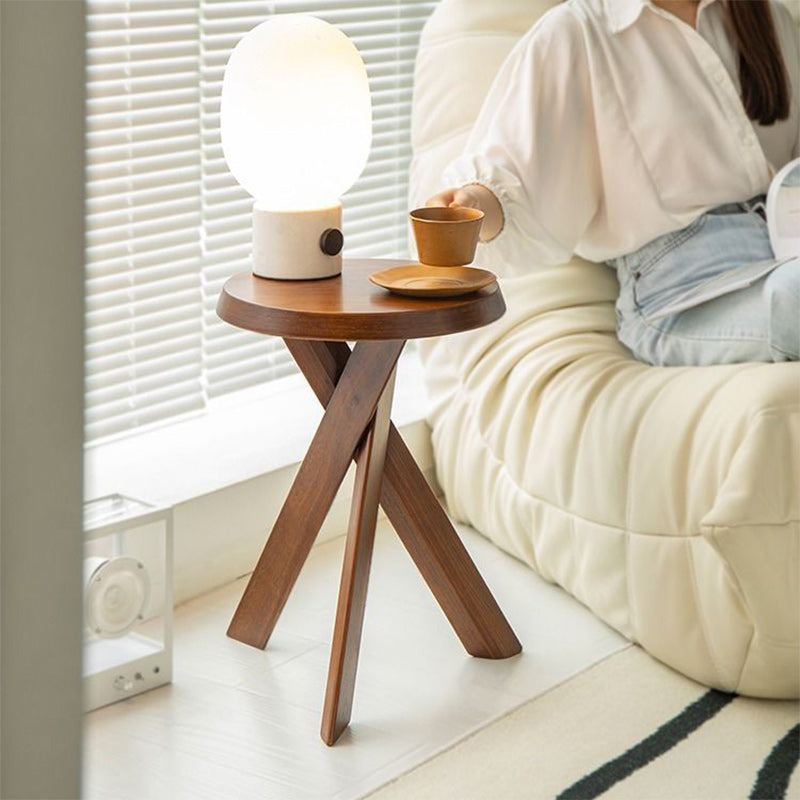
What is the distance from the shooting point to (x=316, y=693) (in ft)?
6.01

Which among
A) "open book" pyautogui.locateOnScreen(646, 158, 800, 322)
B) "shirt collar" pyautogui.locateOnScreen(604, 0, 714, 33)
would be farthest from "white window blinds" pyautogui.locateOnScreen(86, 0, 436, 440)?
"open book" pyautogui.locateOnScreen(646, 158, 800, 322)

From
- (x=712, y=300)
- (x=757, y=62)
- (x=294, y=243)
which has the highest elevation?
(x=757, y=62)

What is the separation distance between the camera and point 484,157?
1.98 meters

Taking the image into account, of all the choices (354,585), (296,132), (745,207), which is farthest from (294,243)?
(745,207)

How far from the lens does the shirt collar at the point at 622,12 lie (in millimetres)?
2033

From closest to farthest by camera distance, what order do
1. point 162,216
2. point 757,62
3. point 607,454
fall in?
point 607,454 < point 757,62 < point 162,216

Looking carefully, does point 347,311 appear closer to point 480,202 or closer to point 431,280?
point 431,280

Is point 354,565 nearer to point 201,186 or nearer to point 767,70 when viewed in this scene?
point 201,186

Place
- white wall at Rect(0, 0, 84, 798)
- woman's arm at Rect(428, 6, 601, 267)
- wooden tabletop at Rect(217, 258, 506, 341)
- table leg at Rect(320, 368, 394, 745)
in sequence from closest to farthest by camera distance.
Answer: white wall at Rect(0, 0, 84, 798) < wooden tabletop at Rect(217, 258, 506, 341) < table leg at Rect(320, 368, 394, 745) < woman's arm at Rect(428, 6, 601, 267)

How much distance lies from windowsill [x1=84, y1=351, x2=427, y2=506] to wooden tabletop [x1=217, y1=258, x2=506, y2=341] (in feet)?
1.80

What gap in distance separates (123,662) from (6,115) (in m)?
1.61

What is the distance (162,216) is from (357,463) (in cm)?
75

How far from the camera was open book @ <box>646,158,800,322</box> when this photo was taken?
6.50ft

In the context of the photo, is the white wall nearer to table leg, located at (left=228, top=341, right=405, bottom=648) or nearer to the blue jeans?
table leg, located at (left=228, top=341, right=405, bottom=648)
